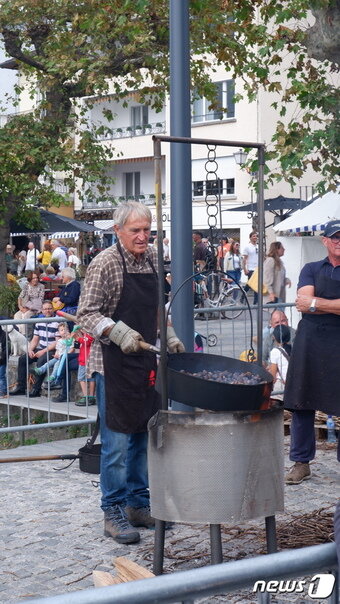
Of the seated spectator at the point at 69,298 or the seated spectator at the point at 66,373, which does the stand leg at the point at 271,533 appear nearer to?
the seated spectator at the point at 66,373

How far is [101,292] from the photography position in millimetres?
5742

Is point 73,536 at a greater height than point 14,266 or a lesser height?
lesser

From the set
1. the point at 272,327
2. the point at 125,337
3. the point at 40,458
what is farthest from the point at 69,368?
the point at 125,337

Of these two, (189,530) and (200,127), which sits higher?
(200,127)

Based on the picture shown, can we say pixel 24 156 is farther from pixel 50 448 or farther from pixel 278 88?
pixel 50 448

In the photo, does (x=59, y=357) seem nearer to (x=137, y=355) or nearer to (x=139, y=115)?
(x=137, y=355)

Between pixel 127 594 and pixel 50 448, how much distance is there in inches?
285

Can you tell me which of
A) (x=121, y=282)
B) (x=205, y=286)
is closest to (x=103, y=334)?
(x=121, y=282)

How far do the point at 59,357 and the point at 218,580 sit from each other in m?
9.05

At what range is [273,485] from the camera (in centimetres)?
488

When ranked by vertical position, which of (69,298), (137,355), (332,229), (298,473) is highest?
(332,229)

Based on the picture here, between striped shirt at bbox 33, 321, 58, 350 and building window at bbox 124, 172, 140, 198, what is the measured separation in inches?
1683

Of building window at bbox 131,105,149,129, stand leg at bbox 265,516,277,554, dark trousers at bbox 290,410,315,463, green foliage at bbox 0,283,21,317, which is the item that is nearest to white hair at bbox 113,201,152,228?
stand leg at bbox 265,516,277,554

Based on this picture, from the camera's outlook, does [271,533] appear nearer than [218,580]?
No
